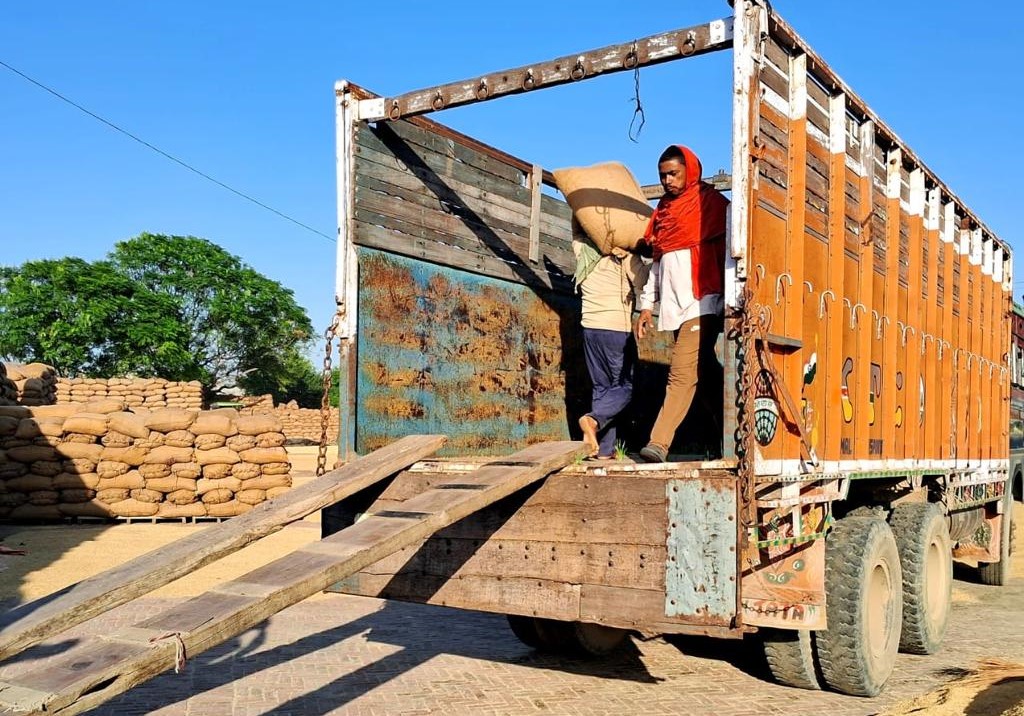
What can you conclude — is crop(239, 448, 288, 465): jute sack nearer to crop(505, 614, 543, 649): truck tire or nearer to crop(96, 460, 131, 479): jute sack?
crop(96, 460, 131, 479): jute sack

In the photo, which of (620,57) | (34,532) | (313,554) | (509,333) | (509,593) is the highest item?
(620,57)

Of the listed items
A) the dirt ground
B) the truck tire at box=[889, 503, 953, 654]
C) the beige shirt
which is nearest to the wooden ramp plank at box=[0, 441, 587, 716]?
the beige shirt

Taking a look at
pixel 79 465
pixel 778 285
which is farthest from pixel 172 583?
pixel 778 285

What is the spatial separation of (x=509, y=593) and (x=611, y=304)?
186cm

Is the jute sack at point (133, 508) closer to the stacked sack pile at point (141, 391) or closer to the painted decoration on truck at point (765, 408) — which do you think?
the painted decoration on truck at point (765, 408)

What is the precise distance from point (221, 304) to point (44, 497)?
2769 centimetres

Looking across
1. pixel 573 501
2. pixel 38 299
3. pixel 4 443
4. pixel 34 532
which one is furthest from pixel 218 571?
pixel 38 299

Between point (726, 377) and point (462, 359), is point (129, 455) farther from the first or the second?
point (726, 377)

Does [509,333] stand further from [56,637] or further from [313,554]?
[56,637]

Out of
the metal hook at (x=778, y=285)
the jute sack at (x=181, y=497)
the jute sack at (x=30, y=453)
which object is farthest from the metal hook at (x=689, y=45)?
the jute sack at (x=30, y=453)

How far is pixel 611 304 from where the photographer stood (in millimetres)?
5258

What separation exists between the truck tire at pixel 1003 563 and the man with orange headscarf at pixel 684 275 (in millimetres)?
5557

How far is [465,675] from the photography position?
17.3 ft

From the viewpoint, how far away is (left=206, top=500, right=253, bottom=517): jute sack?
12828 mm
